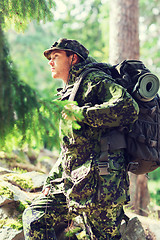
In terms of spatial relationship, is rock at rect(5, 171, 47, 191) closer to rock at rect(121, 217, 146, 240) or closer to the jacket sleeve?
rock at rect(121, 217, 146, 240)

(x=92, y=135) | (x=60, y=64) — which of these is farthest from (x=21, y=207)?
(x=60, y=64)

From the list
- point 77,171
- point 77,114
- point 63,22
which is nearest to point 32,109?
point 77,114

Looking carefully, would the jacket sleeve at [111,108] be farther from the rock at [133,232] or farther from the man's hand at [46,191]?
the rock at [133,232]

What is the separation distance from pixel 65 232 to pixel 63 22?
13403 mm

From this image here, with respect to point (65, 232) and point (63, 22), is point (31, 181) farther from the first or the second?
point (63, 22)

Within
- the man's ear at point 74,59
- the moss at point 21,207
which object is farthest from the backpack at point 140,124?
the moss at point 21,207

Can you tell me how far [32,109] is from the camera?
212cm

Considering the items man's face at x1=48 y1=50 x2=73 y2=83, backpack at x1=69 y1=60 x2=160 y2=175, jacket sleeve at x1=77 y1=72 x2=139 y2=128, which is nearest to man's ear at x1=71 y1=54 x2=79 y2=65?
man's face at x1=48 y1=50 x2=73 y2=83

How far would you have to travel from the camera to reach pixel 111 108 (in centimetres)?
240

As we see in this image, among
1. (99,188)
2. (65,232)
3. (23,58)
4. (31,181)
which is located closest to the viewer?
(23,58)

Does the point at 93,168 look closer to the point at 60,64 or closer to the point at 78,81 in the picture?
the point at 78,81

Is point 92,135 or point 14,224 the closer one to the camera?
point 92,135

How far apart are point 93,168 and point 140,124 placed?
2.16ft

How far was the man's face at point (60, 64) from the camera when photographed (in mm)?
2963
